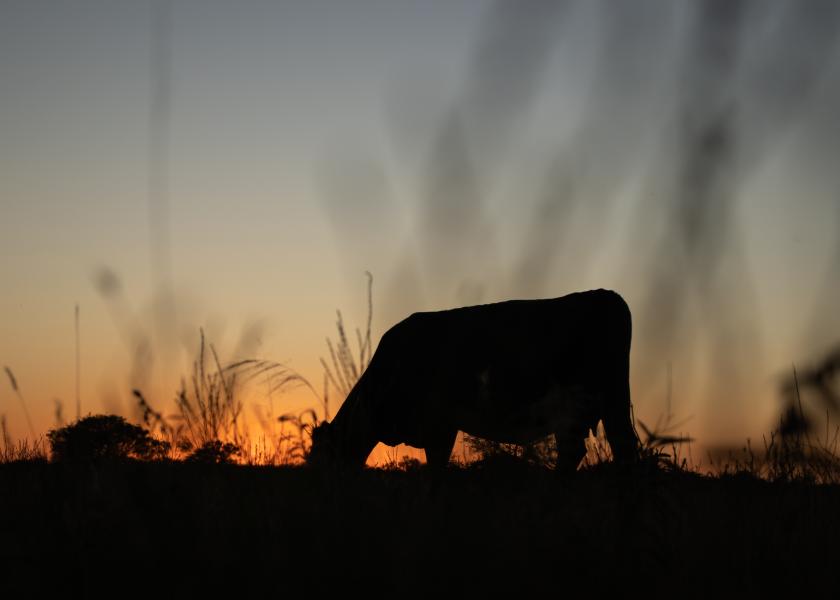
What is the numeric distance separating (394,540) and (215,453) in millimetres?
2312

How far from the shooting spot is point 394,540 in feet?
10.9

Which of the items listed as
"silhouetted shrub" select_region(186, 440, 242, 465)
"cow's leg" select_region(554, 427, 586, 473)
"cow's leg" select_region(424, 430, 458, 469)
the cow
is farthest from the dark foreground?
the cow

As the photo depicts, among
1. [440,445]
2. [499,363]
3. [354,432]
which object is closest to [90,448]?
[440,445]

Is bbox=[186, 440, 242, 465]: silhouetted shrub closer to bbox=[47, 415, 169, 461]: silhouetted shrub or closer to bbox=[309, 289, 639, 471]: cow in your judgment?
bbox=[47, 415, 169, 461]: silhouetted shrub

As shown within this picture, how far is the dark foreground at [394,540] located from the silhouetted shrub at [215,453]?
0.67m

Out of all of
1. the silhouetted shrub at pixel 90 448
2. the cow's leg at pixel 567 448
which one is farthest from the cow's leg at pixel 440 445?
the silhouetted shrub at pixel 90 448

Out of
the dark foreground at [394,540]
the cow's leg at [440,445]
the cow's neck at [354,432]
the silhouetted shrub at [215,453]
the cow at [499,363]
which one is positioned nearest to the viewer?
the dark foreground at [394,540]

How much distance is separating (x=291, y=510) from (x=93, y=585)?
2.52 ft

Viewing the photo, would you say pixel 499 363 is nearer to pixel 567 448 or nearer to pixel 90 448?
pixel 90 448

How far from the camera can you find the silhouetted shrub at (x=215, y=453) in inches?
208

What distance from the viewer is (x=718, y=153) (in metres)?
2.60

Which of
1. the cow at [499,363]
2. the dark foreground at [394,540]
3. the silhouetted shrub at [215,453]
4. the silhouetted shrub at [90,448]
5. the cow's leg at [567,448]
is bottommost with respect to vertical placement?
the dark foreground at [394,540]

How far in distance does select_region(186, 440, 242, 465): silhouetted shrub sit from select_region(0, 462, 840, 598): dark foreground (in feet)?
2.20

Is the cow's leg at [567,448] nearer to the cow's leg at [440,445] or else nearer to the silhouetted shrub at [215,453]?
the cow's leg at [440,445]
